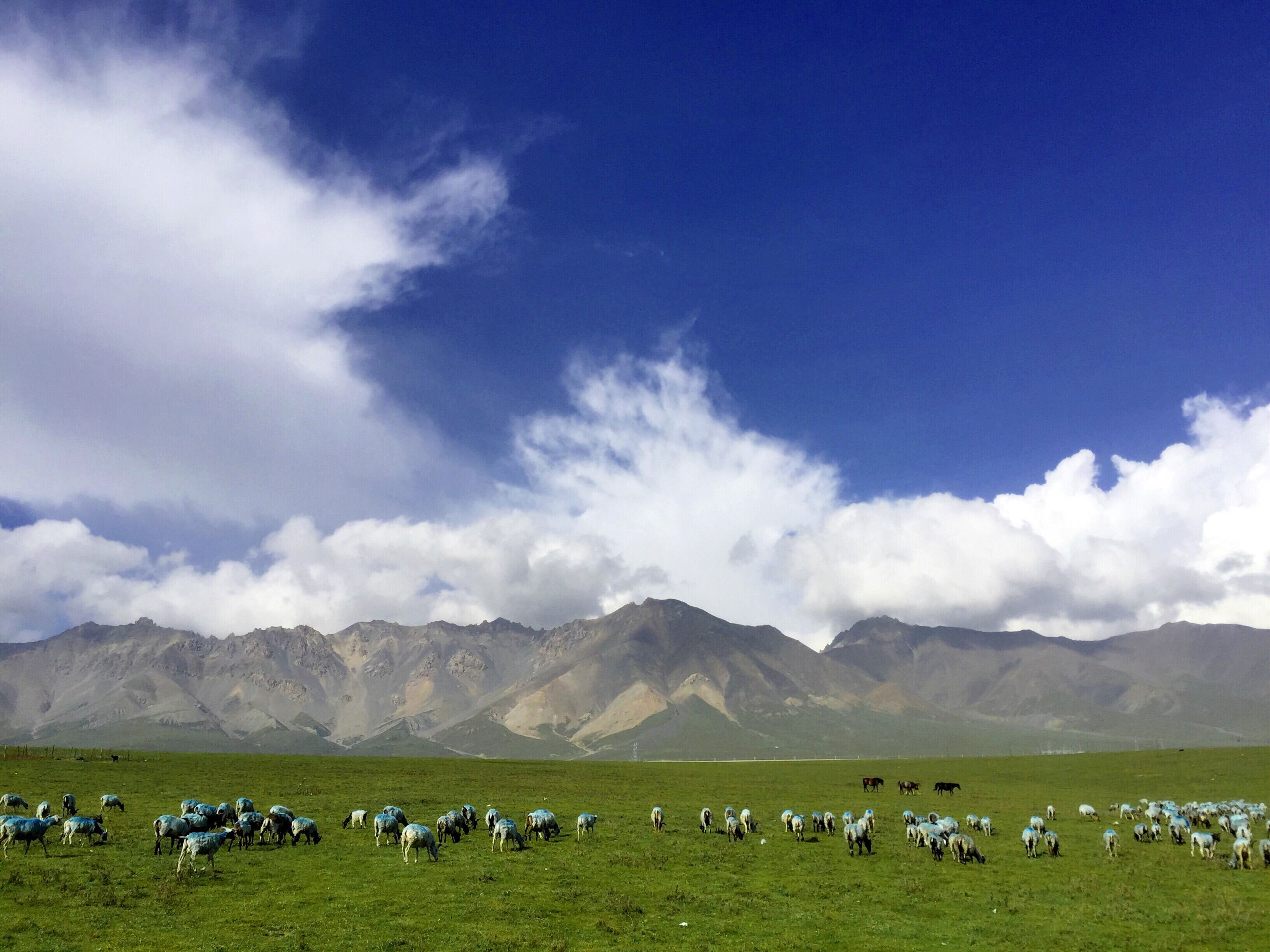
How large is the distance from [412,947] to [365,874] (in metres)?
9.99

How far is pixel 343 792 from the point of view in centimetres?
6444

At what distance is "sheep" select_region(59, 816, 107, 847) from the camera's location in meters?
35.2

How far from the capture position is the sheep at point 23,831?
32.7 m

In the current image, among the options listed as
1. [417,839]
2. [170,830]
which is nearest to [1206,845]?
[417,839]

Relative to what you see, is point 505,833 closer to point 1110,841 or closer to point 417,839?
point 417,839

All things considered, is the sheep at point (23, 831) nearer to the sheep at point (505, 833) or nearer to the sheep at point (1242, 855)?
the sheep at point (505, 833)

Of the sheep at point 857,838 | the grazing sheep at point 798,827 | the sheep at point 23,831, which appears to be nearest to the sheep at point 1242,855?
the sheep at point 857,838

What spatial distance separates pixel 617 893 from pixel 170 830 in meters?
21.5

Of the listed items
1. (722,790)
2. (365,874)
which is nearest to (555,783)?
(722,790)

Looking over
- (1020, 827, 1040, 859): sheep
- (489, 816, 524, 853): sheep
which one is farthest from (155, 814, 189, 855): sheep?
(1020, 827, 1040, 859): sheep

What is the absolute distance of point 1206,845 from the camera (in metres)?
42.6

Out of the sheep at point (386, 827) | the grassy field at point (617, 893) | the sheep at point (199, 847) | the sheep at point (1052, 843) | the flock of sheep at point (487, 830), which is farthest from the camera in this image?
the sheep at point (1052, 843)

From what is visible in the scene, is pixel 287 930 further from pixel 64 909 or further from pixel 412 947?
pixel 64 909

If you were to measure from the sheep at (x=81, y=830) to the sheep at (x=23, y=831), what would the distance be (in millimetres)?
1332
